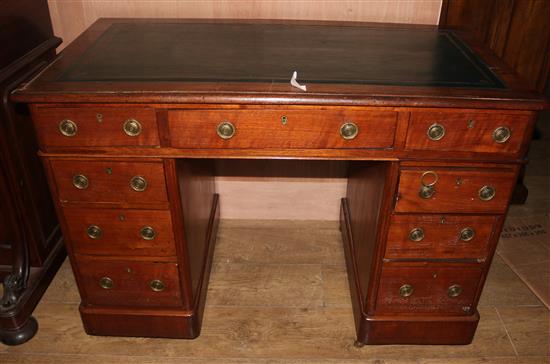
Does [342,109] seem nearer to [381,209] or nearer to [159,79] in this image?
[381,209]

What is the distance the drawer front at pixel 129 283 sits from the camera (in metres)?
1.55

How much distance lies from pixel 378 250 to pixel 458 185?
0.30 m

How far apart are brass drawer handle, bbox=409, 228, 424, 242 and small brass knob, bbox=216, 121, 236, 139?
0.60 m

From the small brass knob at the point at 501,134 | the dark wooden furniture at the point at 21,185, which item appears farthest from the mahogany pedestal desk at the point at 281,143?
the dark wooden furniture at the point at 21,185

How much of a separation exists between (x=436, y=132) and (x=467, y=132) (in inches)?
3.1

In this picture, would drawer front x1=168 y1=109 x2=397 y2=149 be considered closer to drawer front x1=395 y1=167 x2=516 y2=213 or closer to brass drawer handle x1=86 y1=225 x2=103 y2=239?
drawer front x1=395 y1=167 x2=516 y2=213

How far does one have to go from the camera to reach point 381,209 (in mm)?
1436

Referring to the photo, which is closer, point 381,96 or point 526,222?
point 381,96

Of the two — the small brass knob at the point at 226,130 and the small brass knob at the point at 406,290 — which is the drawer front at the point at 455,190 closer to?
the small brass knob at the point at 406,290

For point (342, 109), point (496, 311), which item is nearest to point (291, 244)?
point (496, 311)

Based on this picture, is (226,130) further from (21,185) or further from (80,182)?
(21,185)

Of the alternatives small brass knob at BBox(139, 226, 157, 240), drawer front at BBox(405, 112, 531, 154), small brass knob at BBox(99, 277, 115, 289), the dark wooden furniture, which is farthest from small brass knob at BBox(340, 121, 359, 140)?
the dark wooden furniture

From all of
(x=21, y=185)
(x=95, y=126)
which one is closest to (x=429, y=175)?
(x=95, y=126)

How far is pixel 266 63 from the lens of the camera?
1.40m
